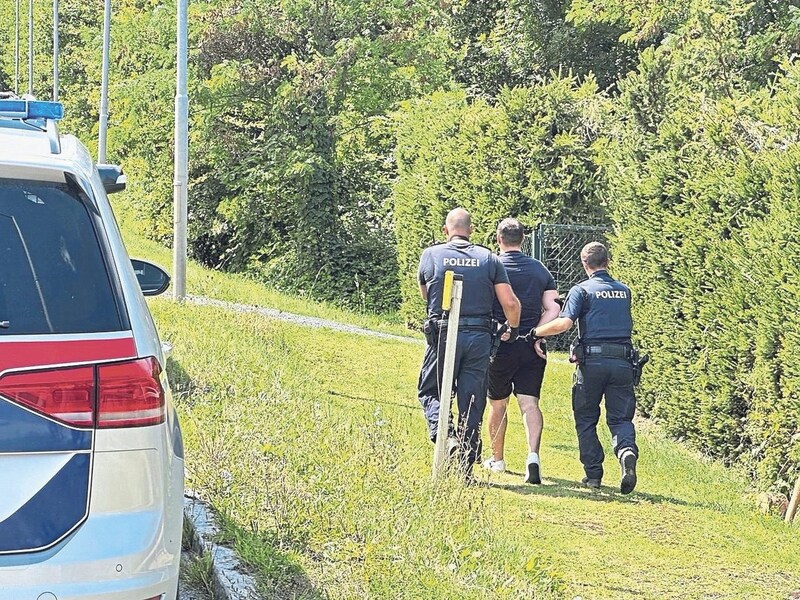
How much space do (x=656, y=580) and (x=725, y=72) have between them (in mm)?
11395

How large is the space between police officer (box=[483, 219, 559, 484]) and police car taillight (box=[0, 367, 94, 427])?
18.2ft

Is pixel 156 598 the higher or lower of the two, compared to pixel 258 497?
higher

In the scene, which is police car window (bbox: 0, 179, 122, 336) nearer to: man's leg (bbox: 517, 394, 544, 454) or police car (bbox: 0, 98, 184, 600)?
police car (bbox: 0, 98, 184, 600)

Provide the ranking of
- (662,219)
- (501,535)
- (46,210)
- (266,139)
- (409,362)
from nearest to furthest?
(46,210) → (501,535) → (662,219) → (409,362) → (266,139)

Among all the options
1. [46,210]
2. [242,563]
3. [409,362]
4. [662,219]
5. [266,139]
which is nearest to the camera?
[46,210]

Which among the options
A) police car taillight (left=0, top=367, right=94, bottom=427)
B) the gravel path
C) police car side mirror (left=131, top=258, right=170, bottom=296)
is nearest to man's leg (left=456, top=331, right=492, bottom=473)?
police car side mirror (left=131, top=258, right=170, bottom=296)

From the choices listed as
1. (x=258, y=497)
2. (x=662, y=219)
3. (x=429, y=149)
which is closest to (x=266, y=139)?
(x=429, y=149)

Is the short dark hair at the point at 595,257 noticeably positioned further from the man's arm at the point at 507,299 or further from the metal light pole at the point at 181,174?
the metal light pole at the point at 181,174

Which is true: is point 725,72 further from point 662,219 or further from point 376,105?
point 376,105

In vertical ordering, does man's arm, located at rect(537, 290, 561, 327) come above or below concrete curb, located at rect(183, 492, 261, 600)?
above

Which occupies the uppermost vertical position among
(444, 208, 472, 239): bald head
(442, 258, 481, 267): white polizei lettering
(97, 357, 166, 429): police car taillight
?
(444, 208, 472, 239): bald head

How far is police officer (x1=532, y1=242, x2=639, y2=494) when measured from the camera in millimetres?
8297

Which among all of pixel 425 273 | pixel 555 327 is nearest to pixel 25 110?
pixel 425 273

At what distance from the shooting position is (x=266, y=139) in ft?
85.0
